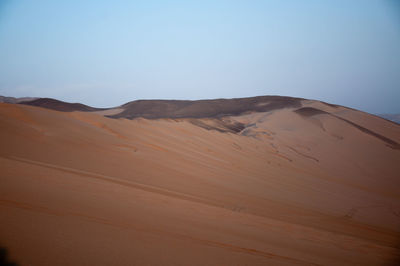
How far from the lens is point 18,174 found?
2.82 meters

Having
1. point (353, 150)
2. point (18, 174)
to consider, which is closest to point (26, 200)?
point (18, 174)

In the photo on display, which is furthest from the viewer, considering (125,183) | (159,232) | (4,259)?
(125,183)

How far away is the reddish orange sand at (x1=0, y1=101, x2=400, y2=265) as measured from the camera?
1.94 metres

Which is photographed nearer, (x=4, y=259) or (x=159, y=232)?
(x=4, y=259)

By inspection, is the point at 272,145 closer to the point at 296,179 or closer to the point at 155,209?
the point at 296,179

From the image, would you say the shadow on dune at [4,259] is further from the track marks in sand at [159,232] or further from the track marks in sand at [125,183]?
the track marks in sand at [125,183]

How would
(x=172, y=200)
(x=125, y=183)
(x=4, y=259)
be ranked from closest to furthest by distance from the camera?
(x=4, y=259) → (x=172, y=200) → (x=125, y=183)

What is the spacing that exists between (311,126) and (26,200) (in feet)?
42.2

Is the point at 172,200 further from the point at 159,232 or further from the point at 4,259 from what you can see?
the point at 4,259

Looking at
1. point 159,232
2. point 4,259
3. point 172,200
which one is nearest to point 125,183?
point 172,200

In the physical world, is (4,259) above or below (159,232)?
above

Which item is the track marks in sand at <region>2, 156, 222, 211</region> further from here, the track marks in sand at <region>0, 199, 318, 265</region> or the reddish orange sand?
the track marks in sand at <region>0, 199, 318, 265</region>

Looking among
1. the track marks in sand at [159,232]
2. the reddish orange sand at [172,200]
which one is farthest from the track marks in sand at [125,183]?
the track marks in sand at [159,232]

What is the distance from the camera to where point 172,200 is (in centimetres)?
330
